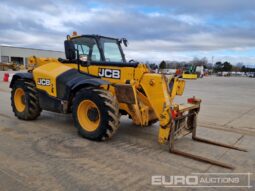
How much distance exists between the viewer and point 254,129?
7.18 meters

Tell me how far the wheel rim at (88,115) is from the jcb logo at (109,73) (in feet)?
2.62

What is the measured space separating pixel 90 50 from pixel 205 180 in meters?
3.96

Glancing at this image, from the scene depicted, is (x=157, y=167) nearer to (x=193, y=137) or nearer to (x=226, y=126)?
(x=193, y=137)

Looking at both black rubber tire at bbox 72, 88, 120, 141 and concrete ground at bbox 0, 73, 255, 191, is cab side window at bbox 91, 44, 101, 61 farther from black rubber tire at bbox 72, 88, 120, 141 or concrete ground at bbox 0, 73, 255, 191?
concrete ground at bbox 0, 73, 255, 191

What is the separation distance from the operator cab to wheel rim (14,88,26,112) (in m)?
1.74

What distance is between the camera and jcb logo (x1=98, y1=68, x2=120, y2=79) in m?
5.90

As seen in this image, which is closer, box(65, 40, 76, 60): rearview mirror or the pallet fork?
the pallet fork

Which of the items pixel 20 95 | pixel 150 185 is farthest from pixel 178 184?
pixel 20 95

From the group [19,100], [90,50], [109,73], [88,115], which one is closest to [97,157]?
[88,115]

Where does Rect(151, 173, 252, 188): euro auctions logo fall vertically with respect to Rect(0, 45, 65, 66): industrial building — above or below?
below

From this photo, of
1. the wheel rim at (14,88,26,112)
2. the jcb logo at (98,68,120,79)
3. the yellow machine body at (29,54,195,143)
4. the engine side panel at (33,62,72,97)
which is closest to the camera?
the yellow machine body at (29,54,195,143)

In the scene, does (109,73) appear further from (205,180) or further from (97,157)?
(205,180)

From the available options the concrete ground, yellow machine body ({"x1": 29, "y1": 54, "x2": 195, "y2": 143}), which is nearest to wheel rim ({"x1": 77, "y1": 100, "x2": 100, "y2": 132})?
the concrete ground

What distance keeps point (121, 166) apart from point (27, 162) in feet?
4.98
